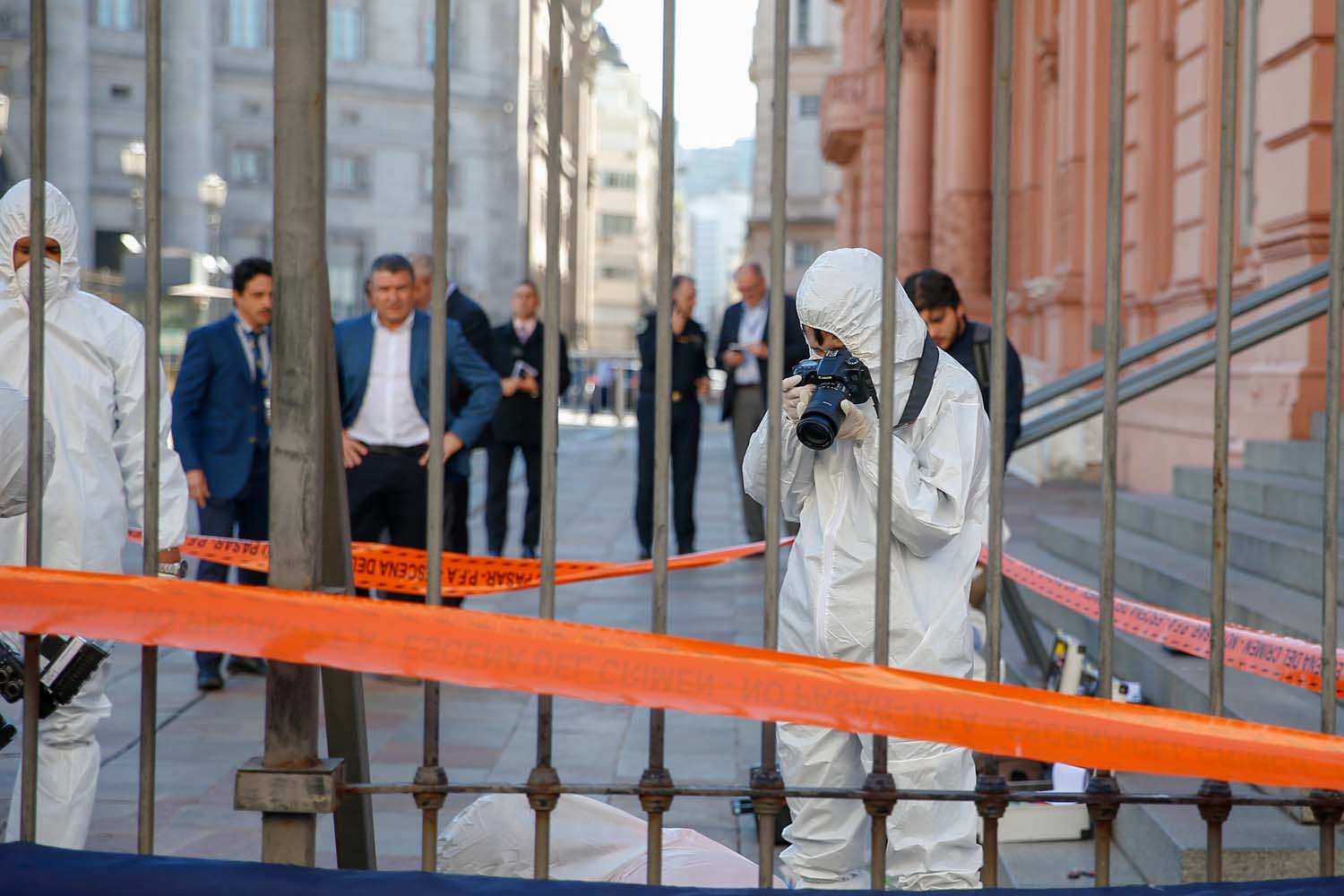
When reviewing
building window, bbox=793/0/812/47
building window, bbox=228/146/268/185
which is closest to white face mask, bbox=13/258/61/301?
building window, bbox=228/146/268/185

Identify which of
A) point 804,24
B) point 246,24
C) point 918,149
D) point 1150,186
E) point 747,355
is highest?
point 804,24

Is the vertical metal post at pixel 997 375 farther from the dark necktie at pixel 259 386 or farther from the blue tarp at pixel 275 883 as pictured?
the dark necktie at pixel 259 386

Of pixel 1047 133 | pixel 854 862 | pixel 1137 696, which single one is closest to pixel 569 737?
pixel 1137 696

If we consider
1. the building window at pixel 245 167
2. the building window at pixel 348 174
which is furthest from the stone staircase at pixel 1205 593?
the building window at pixel 348 174

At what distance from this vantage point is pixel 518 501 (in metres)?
15.6

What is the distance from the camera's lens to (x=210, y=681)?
7008 millimetres

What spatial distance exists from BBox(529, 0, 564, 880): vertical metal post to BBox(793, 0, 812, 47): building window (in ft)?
213

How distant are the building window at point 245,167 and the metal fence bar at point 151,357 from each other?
55.3m

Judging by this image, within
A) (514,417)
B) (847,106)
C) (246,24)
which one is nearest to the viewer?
(514,417)

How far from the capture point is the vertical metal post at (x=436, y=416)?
2.61 metres

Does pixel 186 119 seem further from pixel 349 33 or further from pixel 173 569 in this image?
pixel 173 569

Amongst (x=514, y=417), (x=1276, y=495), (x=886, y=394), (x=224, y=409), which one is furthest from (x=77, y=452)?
(x=514, y=417)

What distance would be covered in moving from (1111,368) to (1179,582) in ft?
13.6

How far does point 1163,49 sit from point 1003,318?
1080 cm
